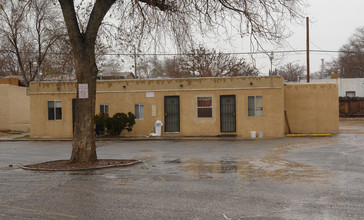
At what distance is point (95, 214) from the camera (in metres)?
6.60

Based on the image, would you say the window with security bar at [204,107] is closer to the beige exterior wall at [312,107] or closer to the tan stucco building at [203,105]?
the tan stucco building at [203,105]

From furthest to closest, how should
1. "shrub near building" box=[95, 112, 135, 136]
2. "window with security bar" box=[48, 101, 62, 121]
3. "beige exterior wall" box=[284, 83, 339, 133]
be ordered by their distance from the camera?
1. "window with security bar" box=[48, 101, 62, 121]
2. "beige exterior wall" box=[284, 83, 339, 133]
3. "shrub near building" box=[95, 112, 135, 136]

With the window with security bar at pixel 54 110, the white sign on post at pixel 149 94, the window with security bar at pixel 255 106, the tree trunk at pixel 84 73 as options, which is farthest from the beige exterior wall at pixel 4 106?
the tree trunk at pixel 84 73

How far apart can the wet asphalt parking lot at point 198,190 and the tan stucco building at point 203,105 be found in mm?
9807

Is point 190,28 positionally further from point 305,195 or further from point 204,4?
point 305,195

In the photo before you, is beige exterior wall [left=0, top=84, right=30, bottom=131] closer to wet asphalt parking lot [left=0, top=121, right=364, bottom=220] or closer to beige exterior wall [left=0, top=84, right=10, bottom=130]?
beige exterior wall [left=0, top=84, right=10, bottom=130]

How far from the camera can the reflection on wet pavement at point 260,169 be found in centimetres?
984

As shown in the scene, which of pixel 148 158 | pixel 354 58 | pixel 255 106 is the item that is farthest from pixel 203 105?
pixel 354 58

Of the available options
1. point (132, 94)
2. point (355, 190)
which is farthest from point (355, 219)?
point (132, 94)

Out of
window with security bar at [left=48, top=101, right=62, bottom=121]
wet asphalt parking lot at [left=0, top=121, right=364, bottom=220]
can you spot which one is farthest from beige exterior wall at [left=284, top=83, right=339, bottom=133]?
window with security bar at [left=48, top=101, right=62, bottom=121]

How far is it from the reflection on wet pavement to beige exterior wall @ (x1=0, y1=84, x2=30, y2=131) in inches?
839

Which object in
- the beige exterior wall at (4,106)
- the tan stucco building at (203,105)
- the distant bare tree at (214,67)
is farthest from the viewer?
the distant bare tree at (214,67)

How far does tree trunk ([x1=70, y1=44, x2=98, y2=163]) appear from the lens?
1259 cm

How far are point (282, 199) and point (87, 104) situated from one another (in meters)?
7.20
